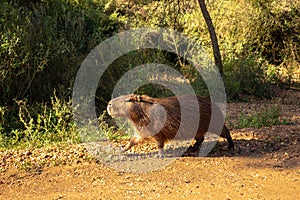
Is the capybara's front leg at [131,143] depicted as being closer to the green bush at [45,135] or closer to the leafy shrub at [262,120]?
the green bush at [45,135]

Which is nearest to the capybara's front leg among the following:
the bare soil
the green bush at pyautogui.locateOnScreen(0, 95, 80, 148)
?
the bare soil

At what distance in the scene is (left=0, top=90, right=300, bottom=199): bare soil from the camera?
13.7 ft

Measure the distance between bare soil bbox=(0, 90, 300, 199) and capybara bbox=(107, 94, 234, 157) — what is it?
337 mm

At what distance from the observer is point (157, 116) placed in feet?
16.7

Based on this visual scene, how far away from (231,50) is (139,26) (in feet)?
7.53

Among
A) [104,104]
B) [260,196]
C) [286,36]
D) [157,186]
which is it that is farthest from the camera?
[286,36]

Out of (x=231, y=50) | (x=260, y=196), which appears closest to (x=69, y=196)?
(x=260, y=196)

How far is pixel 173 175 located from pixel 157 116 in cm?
78

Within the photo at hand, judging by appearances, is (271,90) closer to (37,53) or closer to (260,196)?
(37,53)

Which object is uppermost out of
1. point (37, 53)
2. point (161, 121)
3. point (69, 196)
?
point (37, 53)

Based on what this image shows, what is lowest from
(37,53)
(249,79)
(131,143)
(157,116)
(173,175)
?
(173,175)

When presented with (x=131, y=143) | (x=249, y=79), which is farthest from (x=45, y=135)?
(x=249, y=79)

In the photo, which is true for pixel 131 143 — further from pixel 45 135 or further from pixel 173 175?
pixel 45 135

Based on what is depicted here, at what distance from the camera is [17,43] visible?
7145 mm
